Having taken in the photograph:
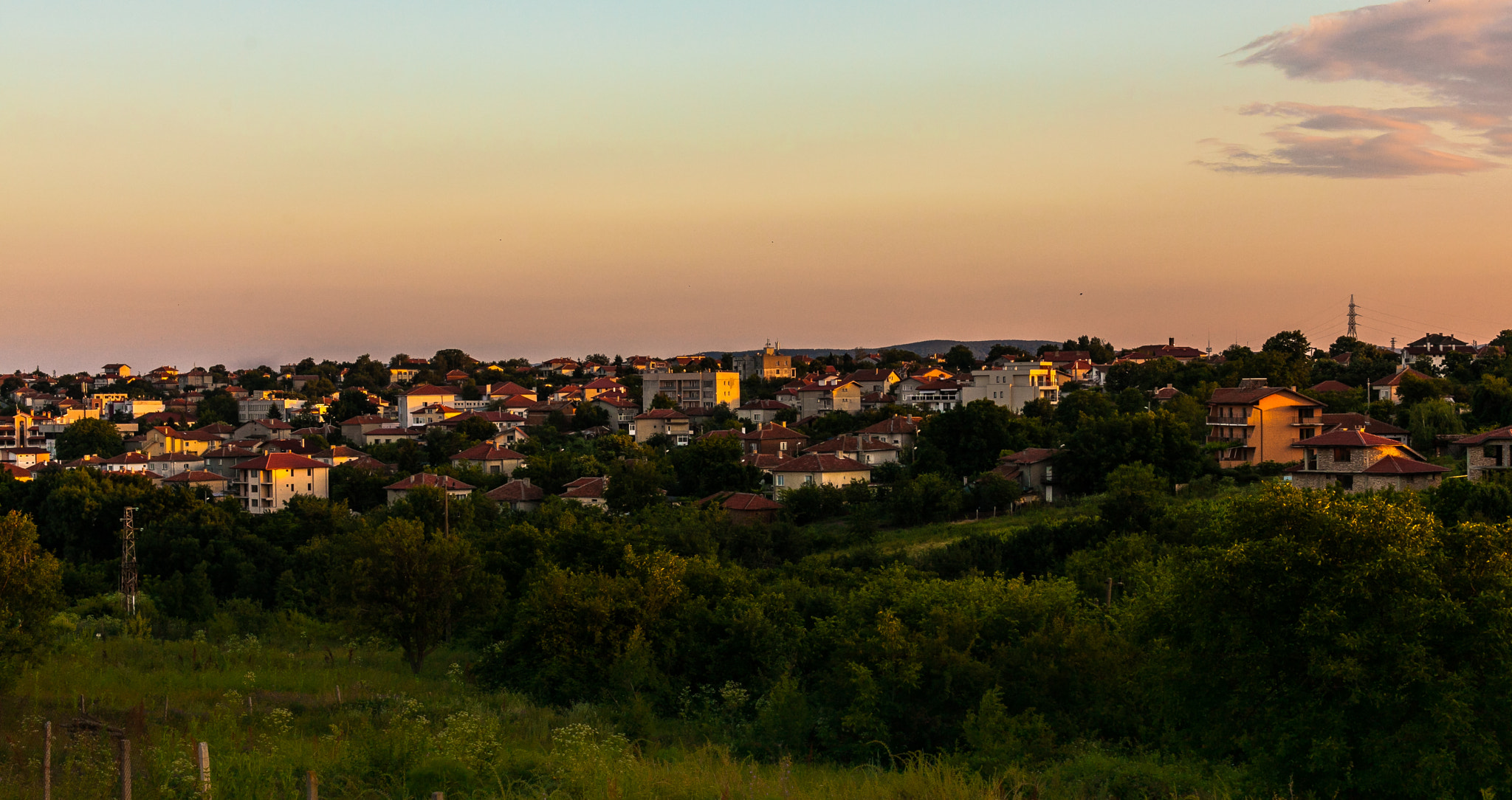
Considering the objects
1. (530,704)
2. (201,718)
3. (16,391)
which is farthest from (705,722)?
(16,391)

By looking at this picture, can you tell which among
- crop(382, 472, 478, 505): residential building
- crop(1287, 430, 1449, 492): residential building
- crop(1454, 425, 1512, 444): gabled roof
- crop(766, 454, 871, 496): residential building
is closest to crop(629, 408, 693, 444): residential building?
crop(382, 472, 478, 505): residential building

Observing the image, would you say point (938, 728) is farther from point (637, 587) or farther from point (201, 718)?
point (201, 718)

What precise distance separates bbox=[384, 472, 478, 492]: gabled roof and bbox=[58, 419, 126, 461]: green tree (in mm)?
35095

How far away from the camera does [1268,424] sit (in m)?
42.7

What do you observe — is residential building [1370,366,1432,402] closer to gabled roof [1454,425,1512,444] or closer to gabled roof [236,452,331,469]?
gabled roof [1454,425,1512,444]

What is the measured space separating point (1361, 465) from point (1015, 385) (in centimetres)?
3693

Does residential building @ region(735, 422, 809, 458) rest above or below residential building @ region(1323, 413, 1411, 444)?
below

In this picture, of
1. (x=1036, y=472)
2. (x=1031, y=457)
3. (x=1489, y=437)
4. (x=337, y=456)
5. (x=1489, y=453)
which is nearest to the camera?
(x=1489, y=437)

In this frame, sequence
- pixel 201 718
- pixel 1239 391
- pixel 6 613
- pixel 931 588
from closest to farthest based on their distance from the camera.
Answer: pixel 201 718
pixel 6 613
pixel 931 588
pixel 1239 391

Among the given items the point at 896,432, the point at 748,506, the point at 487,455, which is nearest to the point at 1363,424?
the point at 748,506

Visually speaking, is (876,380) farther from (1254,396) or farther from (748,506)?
(1254,396)

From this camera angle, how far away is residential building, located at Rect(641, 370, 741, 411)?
9031 cm

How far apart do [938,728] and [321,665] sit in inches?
404

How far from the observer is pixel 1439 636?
10.2 meters
